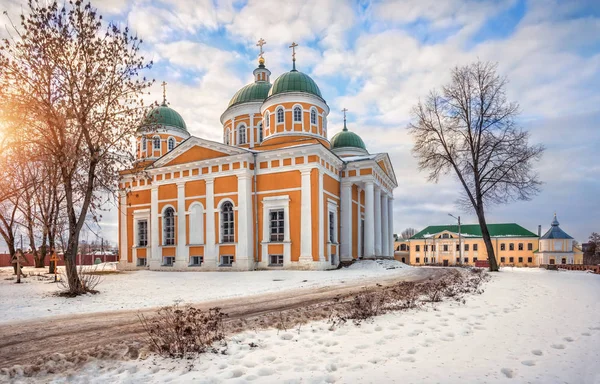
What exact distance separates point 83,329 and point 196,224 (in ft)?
61.8

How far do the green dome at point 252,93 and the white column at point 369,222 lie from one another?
12093 millimetres

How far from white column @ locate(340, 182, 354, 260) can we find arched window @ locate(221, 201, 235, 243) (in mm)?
7544

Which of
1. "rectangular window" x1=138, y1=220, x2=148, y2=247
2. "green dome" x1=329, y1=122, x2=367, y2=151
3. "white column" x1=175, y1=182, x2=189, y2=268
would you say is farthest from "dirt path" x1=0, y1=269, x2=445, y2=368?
"green dome" x1=329, y1=122, x2=367, y2=151

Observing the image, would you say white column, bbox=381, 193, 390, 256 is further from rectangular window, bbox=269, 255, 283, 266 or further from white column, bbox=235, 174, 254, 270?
white column, bbox=235, 174, 254, 270

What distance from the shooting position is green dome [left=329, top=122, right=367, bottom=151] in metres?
38.5

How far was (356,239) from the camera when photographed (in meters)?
28.2

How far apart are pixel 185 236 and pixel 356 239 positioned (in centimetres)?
1226

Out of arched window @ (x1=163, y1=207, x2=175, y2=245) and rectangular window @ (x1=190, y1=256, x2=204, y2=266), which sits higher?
arched window @ (x1=163, y1=207, x2=175, y2=245)

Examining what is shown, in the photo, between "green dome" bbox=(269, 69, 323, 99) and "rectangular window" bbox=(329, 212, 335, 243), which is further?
"green dome" bbox=(269, 69, 323, 99)

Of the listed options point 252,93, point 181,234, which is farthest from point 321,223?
point 252,93

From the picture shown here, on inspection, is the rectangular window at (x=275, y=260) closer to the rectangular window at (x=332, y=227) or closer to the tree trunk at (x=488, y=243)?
the rectangular window at (x=332, y=227)

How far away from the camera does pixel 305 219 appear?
22234 mm

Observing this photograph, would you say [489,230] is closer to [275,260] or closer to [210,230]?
[275,260]

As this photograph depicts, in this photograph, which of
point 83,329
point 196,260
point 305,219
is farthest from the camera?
point 196,260
